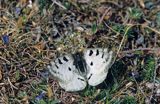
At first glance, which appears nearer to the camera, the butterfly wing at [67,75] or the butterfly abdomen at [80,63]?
the butterfly wing at [67,75]

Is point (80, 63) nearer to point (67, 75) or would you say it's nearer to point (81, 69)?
point (81, 69)

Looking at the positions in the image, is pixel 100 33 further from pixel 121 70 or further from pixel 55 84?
pixel 55 84

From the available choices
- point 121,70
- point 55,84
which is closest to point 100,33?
point 121,70

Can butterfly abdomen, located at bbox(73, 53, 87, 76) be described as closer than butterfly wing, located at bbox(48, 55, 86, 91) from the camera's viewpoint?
No

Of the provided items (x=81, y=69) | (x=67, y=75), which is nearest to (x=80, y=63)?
(x=81, y=69)
